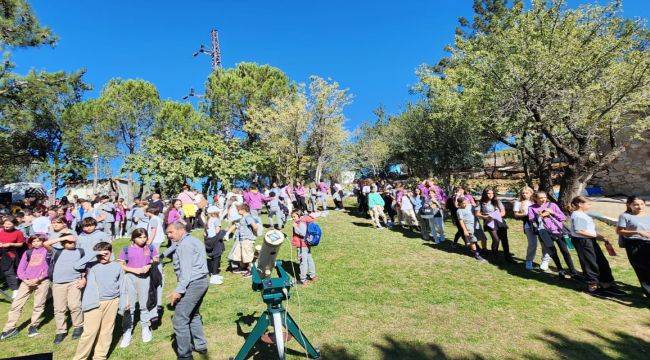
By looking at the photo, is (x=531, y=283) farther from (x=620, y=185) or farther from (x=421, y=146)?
(x=620, y=185)

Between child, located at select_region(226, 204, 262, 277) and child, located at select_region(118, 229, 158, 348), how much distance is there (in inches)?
106

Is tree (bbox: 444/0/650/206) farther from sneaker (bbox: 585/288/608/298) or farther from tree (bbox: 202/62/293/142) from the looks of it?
tree (bbox: 202/62/293/142)

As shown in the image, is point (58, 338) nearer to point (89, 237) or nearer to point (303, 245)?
point (89, 237)

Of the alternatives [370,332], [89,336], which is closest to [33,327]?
[89,336]

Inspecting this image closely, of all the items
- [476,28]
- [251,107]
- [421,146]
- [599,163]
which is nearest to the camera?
[599,163]

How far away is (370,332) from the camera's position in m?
5.90

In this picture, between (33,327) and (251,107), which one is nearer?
(33,327)

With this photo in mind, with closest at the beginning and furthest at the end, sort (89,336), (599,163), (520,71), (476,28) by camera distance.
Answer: (89,336), (520,71), (599,163), (476,28)

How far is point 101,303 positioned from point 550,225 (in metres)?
8.86

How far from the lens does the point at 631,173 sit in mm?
20078

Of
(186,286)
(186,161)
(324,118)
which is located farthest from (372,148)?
(186,286)

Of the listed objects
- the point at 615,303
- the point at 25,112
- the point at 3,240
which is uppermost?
the point at 25,112

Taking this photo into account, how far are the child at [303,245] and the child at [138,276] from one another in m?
3.10

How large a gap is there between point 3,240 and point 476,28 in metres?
30.4
